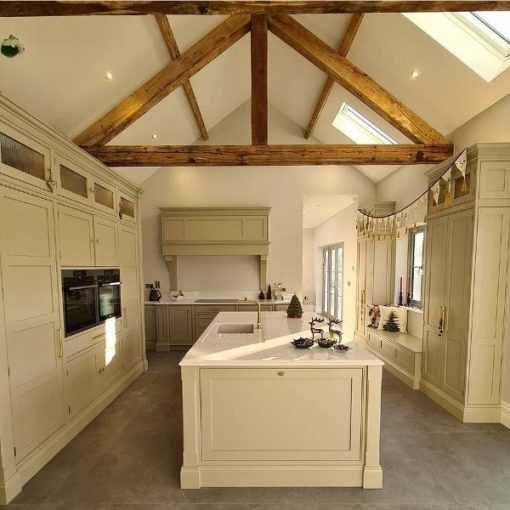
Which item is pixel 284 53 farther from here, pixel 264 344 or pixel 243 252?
pixel 264 344

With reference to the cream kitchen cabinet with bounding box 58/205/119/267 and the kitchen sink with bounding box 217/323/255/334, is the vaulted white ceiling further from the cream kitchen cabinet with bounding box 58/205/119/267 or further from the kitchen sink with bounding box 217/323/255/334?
the kitchen sink with bounding box 217/323/255/334

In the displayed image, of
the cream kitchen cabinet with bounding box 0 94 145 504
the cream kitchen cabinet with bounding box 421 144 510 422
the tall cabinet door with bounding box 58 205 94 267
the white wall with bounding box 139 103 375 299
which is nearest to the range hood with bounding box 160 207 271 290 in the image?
the white wall with bounding box 139 103 375 299

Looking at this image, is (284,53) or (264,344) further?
(284,53)

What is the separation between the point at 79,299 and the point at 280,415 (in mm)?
1953

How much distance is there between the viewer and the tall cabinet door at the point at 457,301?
2453mm

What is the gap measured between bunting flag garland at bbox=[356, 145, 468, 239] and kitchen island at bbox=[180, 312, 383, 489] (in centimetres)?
198

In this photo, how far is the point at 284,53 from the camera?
360cm

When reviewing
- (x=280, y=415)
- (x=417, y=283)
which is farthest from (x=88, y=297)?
(x=417, y=283)

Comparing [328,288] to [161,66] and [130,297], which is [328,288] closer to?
[130,297]

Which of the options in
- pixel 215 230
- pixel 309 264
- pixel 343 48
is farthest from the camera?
pixel 309 264

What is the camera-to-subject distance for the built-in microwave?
7.41ft

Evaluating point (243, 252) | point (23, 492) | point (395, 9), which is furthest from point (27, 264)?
point (243, 252)

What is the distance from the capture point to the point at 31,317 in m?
1.87

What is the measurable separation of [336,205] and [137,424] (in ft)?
16.7
